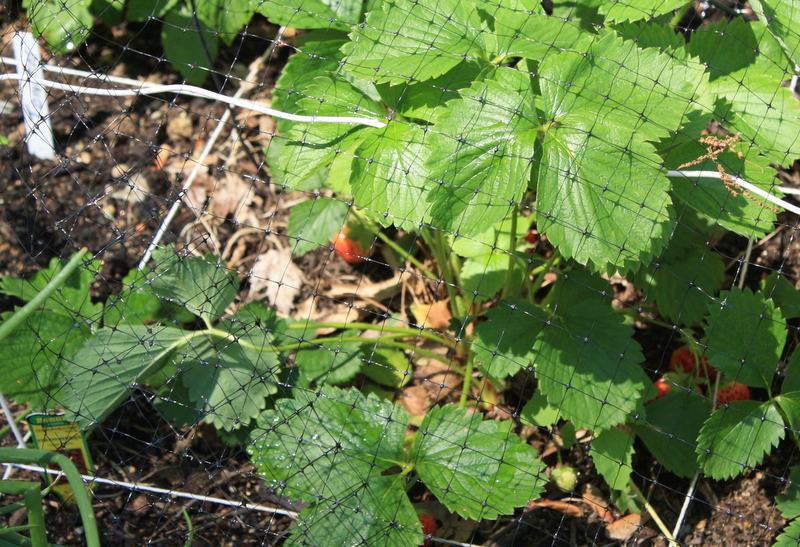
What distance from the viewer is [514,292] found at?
1.83 meters

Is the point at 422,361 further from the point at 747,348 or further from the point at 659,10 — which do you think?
the point at 659,10

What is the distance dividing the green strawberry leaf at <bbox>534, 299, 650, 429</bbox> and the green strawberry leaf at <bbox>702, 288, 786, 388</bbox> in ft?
0.71

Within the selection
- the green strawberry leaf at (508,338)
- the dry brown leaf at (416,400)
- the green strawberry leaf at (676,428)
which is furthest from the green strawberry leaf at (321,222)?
the green strawberry leaf at (676,428)

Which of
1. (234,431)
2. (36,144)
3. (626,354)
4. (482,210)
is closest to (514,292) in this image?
(626,354)

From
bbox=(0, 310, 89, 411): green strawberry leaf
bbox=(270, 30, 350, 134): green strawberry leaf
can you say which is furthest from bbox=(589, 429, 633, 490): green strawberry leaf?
bbox=(0, 310, 89, 411): green strawberry leaf

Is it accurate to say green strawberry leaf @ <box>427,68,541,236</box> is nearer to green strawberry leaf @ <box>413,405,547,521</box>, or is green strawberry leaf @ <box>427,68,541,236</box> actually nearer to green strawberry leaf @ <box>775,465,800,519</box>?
green strawberry leaf @ <box>413,405,547,521</box>

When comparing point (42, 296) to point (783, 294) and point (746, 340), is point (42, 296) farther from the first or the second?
point (783, 294)

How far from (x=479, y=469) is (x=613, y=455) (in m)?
0.35

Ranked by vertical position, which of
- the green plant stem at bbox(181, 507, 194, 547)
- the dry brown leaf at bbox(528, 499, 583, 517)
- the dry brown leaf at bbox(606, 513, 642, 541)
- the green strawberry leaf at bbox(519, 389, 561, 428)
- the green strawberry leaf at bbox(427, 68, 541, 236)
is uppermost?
the green strawberry leaf at bbox(427, 68, 541, 236)

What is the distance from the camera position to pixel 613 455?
5.19 ft

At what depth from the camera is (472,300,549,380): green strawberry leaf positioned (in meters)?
1.55

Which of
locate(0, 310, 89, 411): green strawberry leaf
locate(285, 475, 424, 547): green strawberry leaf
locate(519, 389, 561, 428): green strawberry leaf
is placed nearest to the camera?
locate(285, 475, 424, 547): green strawberry leaf

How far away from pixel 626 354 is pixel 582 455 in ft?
1.45

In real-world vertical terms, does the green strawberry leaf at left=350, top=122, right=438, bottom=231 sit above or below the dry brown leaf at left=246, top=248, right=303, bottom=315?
above
